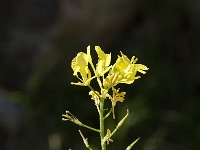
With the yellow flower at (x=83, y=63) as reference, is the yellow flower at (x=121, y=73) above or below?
below

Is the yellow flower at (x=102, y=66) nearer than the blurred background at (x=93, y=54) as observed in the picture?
Yes

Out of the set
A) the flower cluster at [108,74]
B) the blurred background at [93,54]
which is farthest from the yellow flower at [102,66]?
A: the blurred background at [93,54]

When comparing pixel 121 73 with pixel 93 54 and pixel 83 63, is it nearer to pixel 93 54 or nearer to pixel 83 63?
pixel 83 63

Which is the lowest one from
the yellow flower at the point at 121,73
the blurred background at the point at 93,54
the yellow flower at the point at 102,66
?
the yellow flower at the point at 121,73

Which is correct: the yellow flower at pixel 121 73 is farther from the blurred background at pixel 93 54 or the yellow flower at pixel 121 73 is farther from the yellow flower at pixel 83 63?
the blurred background at pixel 93 54

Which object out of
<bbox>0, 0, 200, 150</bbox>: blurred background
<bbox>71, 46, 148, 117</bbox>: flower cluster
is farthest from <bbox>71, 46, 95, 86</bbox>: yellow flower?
<bbox>0, 0, 200, 150</bbox>: blurred background

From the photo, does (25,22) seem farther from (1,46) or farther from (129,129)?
(129,129)

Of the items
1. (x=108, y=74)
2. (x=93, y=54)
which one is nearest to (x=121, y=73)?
(x=108, y=74)

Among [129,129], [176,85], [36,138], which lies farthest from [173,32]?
[36,138]
